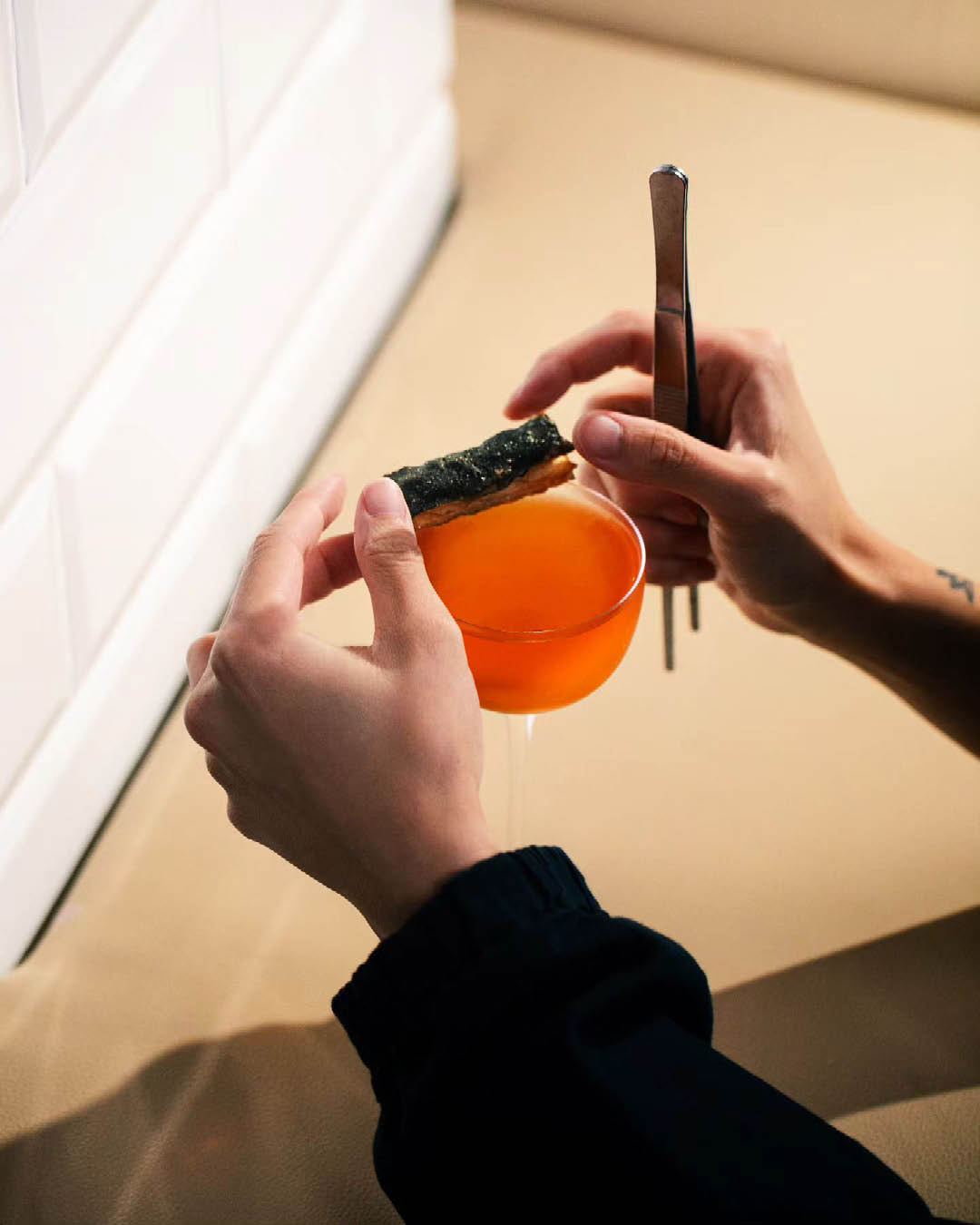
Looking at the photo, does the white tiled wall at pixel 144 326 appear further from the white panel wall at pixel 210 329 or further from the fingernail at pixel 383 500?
the fingernail at pixel 383 500

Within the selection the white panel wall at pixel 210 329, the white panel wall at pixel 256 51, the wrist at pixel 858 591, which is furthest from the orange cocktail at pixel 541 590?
the white panel wall at pixel 256 51

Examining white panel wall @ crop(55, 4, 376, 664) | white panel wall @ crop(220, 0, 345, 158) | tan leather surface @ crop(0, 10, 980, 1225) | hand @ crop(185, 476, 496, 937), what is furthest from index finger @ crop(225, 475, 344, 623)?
white panel wall @ crop(220, 0, 345, 158)

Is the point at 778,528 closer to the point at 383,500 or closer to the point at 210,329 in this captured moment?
the point at 383,500

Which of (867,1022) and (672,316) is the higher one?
(672,316)

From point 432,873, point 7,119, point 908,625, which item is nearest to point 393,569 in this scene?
point 432,873

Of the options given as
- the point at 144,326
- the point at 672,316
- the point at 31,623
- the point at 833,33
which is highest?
the point at 833,33

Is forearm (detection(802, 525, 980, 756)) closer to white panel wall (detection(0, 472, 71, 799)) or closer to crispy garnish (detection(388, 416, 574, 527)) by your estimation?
crispy garnish (detection(388, 416, 574, 527))

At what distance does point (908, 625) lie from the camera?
107 cm

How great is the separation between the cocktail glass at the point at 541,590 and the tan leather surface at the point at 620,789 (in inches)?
11.0

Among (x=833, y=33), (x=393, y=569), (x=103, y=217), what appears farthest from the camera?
(x=833, y=33)

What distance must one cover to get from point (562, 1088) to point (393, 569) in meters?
0.30

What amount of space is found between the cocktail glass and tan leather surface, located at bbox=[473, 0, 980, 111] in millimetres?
1332

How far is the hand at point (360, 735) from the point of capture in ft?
2.29

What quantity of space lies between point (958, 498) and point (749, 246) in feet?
1.61
